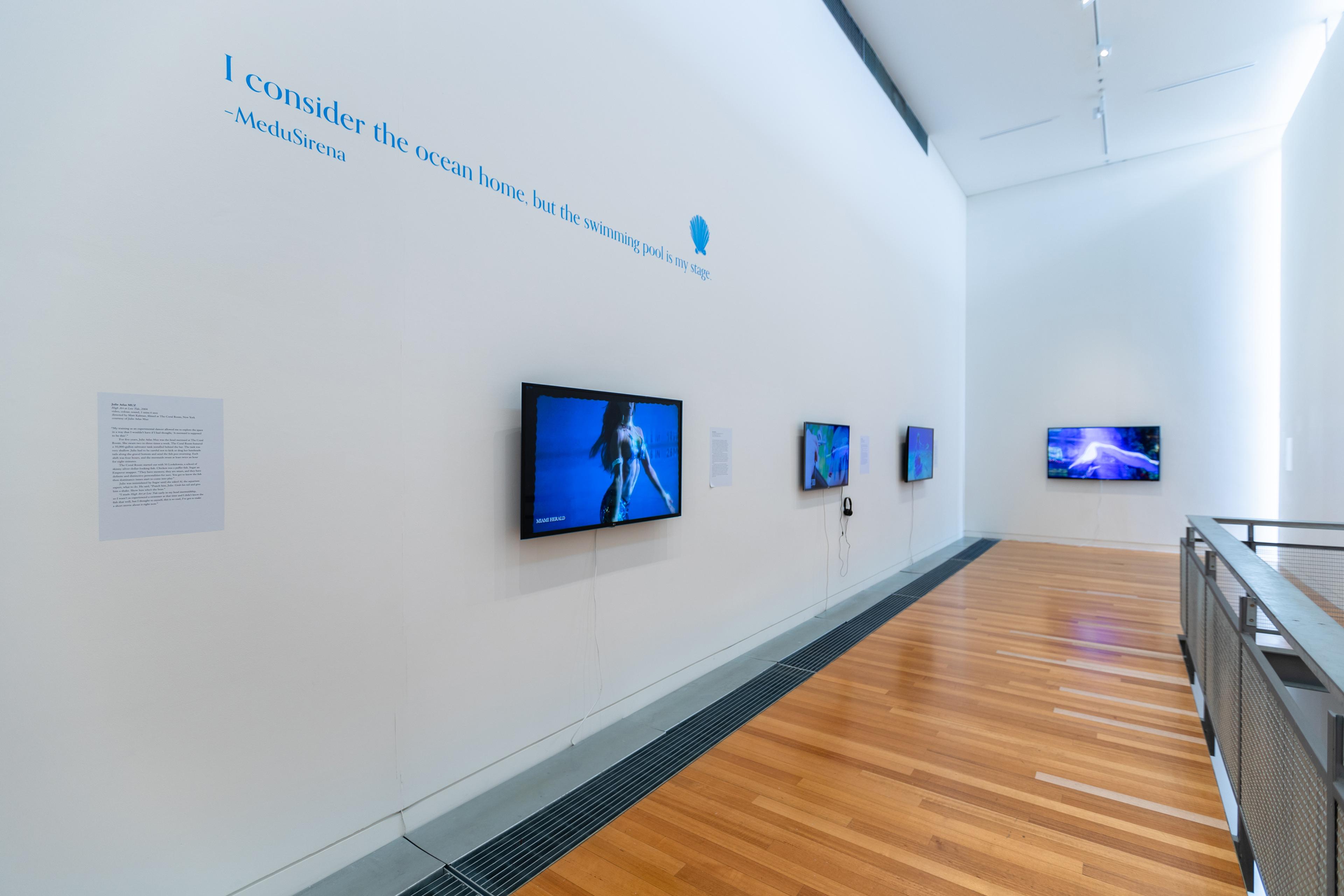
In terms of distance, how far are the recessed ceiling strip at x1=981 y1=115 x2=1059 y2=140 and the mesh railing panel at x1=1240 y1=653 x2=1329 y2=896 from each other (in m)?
8.21

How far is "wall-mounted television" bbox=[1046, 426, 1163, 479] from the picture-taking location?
912 cm

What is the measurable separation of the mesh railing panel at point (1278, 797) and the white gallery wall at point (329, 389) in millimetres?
2532

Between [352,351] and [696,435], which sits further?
[696,435]

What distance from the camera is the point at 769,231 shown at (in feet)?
15.6

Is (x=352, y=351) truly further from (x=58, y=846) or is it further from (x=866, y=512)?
(x=866, y=512)

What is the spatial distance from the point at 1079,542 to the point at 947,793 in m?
8.52

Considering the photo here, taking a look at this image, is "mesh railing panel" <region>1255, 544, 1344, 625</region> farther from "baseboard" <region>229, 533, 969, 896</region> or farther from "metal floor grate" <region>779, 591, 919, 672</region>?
"baseboard" <region>229, 533, 969, 896</region>

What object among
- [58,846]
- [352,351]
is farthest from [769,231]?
[58,846]

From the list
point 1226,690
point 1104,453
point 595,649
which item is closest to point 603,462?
point 595,649

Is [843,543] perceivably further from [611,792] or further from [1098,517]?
[1098,517]

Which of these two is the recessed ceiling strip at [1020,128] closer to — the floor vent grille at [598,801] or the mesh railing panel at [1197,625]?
the mesh railing panel at [1197,625]

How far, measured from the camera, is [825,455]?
17.8 ft

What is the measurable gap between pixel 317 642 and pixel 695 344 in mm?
2604

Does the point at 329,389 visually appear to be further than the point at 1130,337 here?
No
